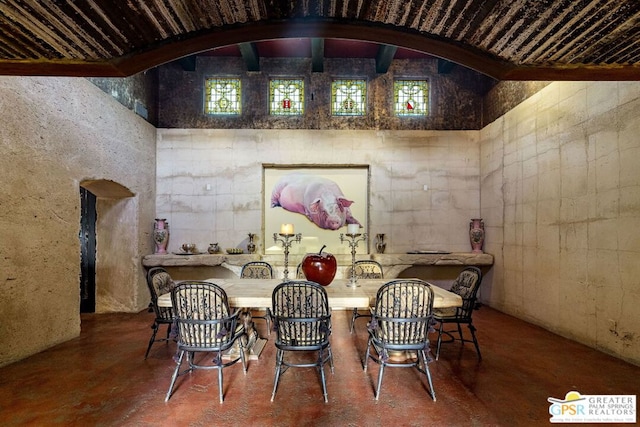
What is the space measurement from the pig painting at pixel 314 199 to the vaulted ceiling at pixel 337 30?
4464 millimetres

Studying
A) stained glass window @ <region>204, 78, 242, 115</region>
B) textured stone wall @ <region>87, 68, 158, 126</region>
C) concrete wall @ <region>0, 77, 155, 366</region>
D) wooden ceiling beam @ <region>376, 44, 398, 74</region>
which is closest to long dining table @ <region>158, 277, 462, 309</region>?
concrete wall @ <region>0, 77, 155, 366</region>

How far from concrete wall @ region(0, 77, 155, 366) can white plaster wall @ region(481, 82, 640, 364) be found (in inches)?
254

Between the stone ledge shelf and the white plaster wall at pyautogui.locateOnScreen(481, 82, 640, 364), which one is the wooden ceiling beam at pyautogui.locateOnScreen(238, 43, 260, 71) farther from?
the white plaster wall at pyautogui.locateOnScreen(481, 82, 640, 364)

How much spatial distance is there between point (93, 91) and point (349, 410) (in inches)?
203

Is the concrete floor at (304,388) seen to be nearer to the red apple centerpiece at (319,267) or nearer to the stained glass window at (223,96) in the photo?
the red apple centerpiece at (319,267)

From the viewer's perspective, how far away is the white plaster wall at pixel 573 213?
136 inches

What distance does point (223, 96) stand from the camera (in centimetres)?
650

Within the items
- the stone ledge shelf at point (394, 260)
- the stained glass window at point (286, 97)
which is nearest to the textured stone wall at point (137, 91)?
the stained glass window at point (286, 97)

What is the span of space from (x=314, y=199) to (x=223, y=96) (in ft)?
9.22

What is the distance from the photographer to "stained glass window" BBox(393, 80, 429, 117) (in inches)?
257

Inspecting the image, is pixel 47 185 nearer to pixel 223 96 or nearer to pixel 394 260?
pixel 223 96

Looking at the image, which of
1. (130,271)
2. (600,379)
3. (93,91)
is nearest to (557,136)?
(600,379)

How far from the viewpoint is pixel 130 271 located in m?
5.55

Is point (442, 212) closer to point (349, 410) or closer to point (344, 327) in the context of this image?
point (344, 327)
